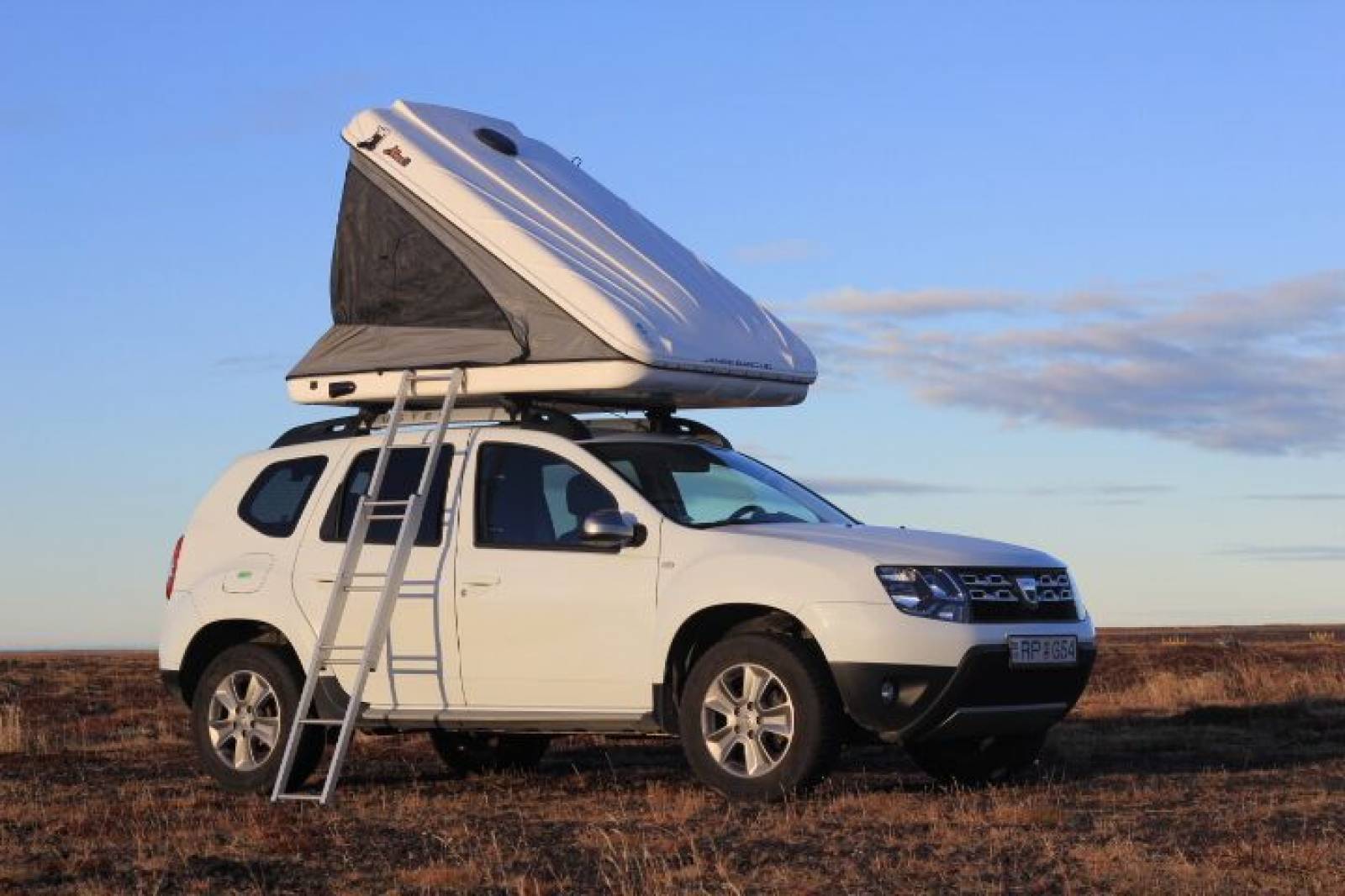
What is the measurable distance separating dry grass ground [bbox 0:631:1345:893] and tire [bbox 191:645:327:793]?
222 mm

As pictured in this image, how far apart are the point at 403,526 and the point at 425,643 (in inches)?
26.5

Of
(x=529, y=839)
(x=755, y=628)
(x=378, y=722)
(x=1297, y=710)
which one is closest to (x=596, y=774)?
(x=378, y=722)

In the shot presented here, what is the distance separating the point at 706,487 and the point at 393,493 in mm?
1859

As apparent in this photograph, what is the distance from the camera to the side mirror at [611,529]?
37.0ft

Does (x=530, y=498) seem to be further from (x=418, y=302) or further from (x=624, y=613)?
(x=418, y=302)

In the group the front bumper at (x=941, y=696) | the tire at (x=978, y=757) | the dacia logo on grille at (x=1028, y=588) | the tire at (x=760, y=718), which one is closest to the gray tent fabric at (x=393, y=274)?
the tire at (x=760, y=718)

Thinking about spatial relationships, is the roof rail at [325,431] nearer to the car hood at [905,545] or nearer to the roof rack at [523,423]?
the roof rack at [523,423]

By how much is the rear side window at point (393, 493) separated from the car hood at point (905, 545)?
1.79 metres

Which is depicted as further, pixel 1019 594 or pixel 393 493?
pixel 393 493

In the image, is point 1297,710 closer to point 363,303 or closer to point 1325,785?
point 1325,785

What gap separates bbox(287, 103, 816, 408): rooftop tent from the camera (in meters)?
12.0

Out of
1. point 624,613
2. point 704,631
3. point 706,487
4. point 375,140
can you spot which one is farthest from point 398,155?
point 704,631

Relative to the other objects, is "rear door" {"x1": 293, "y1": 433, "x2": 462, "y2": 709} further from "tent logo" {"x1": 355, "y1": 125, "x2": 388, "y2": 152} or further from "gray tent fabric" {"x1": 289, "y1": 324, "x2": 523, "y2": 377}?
"tent logo" {"x1": 355, "y1": 125, "x2": 388, "y2": 152}

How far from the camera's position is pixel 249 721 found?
12.7m
